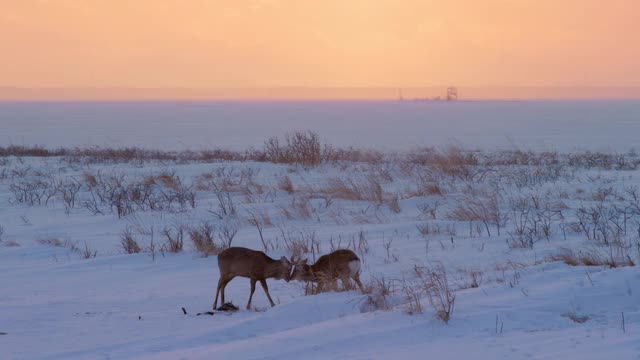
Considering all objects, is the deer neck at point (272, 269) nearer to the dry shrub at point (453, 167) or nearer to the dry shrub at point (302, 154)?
the dry shrub at point (453, 167)

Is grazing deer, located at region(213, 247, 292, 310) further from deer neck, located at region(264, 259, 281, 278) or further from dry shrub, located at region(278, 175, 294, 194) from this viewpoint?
dry shrub, located at region(278, 175, 294, 194)

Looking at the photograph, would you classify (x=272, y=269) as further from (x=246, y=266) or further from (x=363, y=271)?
(x=363, y=271)

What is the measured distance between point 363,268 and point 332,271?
5.08 feet

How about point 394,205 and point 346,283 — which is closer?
point 346,283

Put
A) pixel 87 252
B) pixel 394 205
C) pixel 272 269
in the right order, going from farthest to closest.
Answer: pixel 394 205
pixel 87 252
pixel 272 269

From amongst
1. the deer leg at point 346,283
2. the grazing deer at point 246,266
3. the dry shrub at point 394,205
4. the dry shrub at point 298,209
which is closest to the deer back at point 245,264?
the grazing deer at point 246,266

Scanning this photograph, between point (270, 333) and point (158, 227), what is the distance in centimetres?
640

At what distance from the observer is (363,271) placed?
820 cm

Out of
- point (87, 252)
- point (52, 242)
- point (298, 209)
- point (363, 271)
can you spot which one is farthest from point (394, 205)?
point (52, 242)

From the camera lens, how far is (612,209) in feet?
36.8

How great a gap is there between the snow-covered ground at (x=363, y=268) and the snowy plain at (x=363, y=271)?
2cm

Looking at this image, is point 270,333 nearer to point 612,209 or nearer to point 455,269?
point 455,269

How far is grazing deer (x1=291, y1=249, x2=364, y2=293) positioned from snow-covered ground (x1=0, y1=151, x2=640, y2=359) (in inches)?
7.3

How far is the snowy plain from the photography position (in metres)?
5.23
